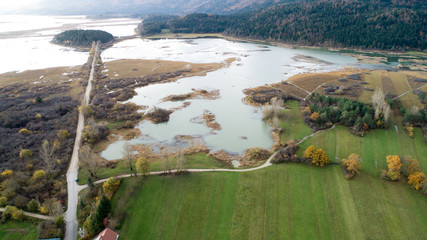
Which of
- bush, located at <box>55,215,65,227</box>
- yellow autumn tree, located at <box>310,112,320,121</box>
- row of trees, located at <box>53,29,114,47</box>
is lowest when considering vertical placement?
bush, located at <box>55,215,65,227</box>

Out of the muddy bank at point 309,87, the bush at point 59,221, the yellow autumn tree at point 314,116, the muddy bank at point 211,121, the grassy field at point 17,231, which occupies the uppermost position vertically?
the muddy bank at point 309,87

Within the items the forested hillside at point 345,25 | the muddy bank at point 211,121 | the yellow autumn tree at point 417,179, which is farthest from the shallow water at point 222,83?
the yellow autumn tree at point 417,179

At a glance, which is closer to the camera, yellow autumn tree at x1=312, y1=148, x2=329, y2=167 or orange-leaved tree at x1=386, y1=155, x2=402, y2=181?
orange-leaved tree at x1=386, y1=155, x2=402, y2=181

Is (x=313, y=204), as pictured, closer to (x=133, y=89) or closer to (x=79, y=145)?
(x=79, y=145)

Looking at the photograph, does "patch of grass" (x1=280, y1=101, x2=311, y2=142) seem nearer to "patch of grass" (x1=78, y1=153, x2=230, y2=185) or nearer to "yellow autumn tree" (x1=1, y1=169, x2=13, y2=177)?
"patch of grass" (x1=78, y1=153, x2=230, y2=185)

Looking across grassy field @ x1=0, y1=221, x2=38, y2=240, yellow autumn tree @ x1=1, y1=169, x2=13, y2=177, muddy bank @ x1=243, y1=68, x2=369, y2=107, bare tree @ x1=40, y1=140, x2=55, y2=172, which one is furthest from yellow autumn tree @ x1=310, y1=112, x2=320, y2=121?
yellow autumn tree @ x1=1, y1=169, x2=13, y2=177

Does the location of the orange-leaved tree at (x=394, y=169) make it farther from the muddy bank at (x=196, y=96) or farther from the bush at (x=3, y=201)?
the bush at (x=3, y=201)

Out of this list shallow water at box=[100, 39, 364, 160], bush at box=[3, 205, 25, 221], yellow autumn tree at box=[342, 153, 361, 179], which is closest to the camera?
bush at box=[3, 205, 25, 221]
